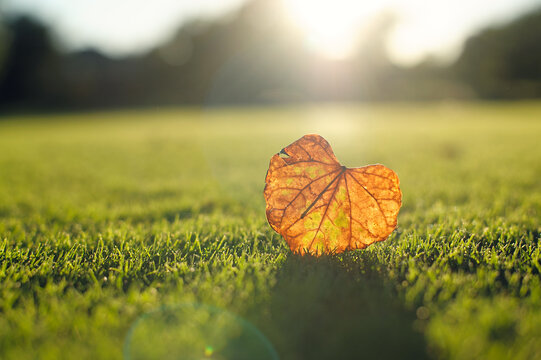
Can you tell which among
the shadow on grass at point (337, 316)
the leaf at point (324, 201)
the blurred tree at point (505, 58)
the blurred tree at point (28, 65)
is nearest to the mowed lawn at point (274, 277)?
the shadow on grass at point (337, 316)

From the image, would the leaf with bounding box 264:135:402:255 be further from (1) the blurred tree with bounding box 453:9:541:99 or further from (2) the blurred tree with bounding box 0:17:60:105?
(1) the blurred tree with bounding box 453:9:541:99

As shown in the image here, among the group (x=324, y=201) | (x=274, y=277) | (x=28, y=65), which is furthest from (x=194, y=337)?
(x=28, y=65)

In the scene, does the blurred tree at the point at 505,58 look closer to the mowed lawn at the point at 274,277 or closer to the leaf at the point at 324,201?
the mowed lawn at the point at 274,277

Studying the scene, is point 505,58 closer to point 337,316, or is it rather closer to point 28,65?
point 337,316

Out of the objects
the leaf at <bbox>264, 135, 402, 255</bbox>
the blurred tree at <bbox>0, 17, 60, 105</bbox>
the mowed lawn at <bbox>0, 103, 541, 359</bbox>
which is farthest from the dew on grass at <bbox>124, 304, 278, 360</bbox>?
the blurred tree at <bbox>0, 17, 60, 105</bbox>

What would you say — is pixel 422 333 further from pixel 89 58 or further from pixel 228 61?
pixel 89 58

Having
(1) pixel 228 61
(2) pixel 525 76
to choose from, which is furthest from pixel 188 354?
(2) pixel 525 76

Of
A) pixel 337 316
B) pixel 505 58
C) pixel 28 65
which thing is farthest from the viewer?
pixel 505 58
